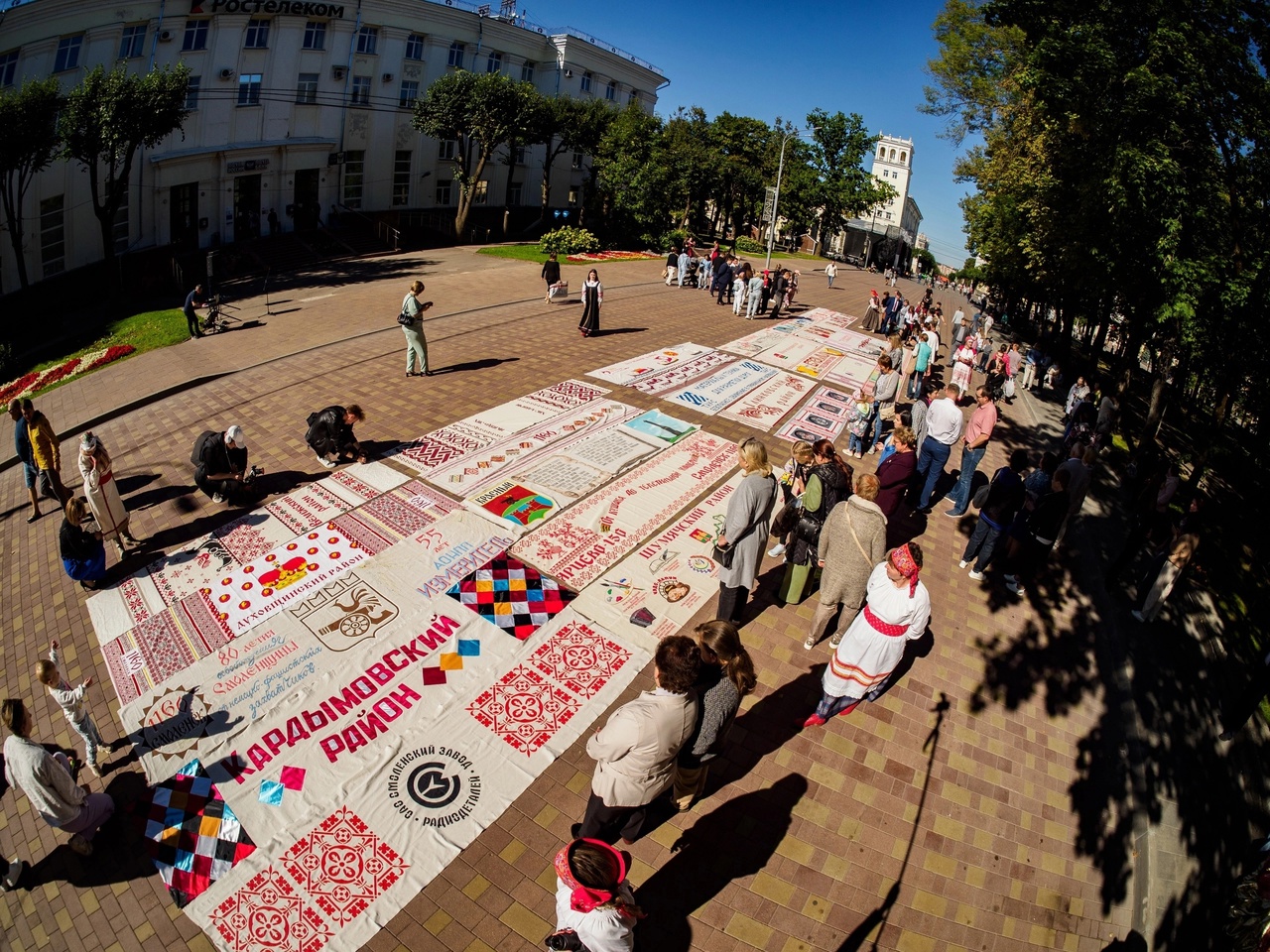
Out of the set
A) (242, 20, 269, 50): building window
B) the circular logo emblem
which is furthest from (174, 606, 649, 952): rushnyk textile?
(242, 20, 269, 50): building window

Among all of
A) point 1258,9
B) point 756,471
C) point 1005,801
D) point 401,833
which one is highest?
point 1258,9

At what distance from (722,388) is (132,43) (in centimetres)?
3090

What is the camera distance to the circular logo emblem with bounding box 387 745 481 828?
16.2 ft

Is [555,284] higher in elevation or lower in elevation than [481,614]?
higher

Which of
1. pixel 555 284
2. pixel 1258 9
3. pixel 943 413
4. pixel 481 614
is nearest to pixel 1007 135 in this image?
pixel 1258 9

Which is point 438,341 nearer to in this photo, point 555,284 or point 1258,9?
point 555,284

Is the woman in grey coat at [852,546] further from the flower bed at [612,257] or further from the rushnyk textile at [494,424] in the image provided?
the flower bed at [612,257]

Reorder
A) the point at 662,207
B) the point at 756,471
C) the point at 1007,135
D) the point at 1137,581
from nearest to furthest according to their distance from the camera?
the point at 756,471 → the point at 1137,581 → the point at 1007,135 → the point at 662,207

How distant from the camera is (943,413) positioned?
8.99 meters

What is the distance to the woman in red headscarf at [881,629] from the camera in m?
5.14

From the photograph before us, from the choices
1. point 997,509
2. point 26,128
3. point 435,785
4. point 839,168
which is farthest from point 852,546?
point 839,168

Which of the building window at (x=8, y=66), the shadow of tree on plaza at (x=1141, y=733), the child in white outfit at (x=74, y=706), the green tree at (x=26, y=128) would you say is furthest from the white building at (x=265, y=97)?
the shadow of tree on plaza at (x=1141, y=733)

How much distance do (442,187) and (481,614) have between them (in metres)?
42.8

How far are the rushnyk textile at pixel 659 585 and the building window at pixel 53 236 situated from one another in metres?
30.4
